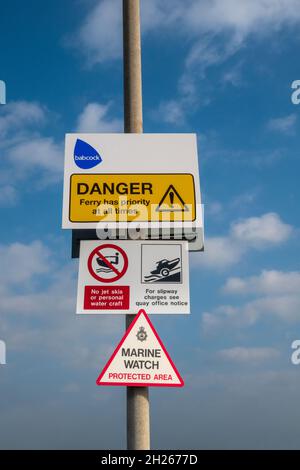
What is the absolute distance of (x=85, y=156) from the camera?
21.8 ft

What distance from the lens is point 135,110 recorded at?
21.7 ft

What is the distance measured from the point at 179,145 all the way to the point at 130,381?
2783 millimetres

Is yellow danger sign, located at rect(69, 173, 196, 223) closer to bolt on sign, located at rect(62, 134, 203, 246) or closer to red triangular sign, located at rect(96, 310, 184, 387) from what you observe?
bolt on sign, located at rect(62, 134, 203, 246)

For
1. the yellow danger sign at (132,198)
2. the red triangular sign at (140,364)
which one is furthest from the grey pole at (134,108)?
the yellow danger sign at (132,198)

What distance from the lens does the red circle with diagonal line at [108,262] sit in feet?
20.0

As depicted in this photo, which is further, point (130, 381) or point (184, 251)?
point (184, 251)

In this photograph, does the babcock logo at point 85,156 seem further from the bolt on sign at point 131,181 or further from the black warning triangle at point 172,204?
the black warning triangle at point 172,204

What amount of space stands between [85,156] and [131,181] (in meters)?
0.62

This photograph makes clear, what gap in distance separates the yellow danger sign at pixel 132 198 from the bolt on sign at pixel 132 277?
1.08ft

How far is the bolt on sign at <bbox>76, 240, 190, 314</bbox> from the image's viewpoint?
19.6 feet
